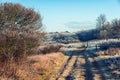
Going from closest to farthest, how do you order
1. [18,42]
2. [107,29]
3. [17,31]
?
[18,42]
[17,31]
[107,29]

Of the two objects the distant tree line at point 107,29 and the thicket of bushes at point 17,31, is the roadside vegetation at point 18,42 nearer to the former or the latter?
the thicket of bushes at point 17,31

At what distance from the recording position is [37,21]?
3516 cm

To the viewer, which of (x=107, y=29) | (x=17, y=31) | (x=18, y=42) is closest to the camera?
(x=18, y=42)

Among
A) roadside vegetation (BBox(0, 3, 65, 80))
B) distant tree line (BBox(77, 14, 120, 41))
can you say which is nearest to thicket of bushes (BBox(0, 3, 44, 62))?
roadside vegetation (BBox(0, 3, 65, 80))

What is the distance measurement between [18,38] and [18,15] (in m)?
6.48

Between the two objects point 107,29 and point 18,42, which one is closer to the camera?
point 18,42

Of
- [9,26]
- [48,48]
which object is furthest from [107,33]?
[9,26]

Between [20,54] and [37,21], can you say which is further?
[37,21]

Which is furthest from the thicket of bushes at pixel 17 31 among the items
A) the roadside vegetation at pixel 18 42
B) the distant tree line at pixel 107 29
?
the distant tree line at pixel 107 29

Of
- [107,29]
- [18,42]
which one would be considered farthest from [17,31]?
[107,29]

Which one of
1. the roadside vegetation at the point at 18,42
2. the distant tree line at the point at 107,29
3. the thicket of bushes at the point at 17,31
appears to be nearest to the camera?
the roadside vegetation at the point at 18,42

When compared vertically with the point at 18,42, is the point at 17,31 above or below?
above

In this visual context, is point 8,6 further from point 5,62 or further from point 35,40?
point 5,62

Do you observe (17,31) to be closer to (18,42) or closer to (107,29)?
(18,42)
